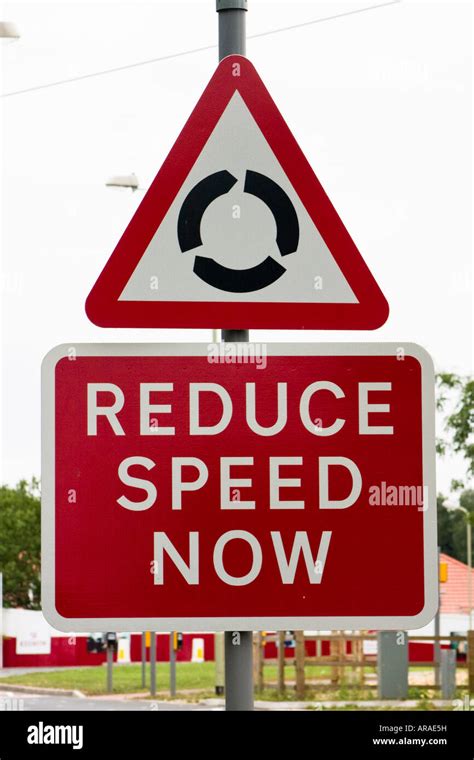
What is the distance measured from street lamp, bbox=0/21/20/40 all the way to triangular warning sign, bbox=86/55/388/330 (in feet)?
30.4

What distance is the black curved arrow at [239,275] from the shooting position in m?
2.67

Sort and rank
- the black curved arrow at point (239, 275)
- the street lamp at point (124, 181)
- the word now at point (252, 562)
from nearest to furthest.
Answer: the word now at point (252, 562)
the black curved arrow at point (239, 275)
the street lamp at point (124, 181)

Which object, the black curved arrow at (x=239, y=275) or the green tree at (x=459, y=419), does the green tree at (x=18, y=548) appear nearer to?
the green tree at (x=459, y=419)

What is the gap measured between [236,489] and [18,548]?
6100 centimetres

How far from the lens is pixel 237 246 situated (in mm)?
2672

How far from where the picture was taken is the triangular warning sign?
2674 mm

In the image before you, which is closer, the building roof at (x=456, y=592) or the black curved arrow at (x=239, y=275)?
the black curved arrow at (x=239, y=275)

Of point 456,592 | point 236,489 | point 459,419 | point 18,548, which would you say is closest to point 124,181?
point 459,419

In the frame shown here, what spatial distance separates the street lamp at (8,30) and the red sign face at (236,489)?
9.51 m

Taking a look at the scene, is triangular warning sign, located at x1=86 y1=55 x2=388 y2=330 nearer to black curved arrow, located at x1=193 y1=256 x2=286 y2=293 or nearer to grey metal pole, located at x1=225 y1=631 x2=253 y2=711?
black curved arrow, located at x1=193 y1=256 x2=286 y2=293

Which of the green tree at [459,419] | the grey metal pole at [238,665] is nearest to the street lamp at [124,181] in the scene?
the green tree at [459,419]

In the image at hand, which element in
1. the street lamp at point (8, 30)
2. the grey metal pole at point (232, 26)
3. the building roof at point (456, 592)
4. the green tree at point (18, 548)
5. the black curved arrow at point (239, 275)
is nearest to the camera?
the black curved arrow at point (239, 275)
